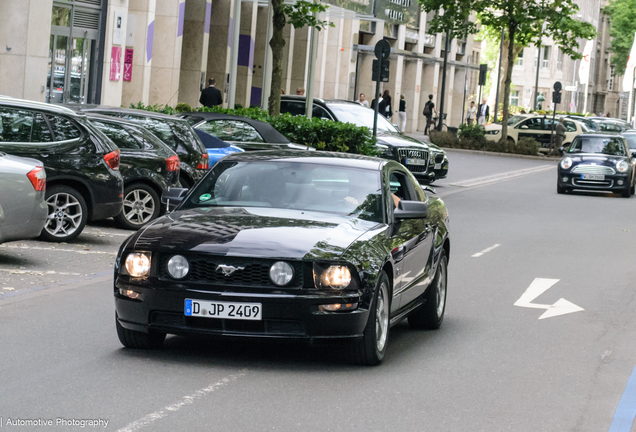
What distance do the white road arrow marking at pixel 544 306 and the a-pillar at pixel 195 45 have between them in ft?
88.3

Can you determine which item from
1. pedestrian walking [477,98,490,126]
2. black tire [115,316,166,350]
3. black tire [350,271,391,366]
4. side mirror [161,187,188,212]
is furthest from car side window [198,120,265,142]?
pedestrian walking [477,98,490,126]

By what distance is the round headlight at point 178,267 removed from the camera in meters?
6.71

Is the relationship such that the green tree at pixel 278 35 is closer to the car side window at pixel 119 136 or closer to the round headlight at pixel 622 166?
the round headlight at pixel 622 166

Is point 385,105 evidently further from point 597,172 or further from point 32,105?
Result: point 32,105

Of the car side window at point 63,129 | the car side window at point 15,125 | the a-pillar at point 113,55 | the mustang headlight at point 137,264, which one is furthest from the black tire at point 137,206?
the a-pillar at point 113,55

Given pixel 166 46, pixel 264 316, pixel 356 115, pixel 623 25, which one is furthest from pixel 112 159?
pixel 623 25

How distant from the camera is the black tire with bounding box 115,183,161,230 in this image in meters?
14.9

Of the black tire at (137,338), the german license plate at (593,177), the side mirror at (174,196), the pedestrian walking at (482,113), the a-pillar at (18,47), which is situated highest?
the pedestrian walking at (482,113)

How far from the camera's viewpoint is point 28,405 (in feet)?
18.8

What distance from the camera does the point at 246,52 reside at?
139 ft

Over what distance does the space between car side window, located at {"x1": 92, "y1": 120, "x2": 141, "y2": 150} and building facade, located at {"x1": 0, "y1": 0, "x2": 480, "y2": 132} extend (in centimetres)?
981

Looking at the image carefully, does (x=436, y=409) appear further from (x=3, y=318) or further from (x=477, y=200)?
(x=477, y=200)

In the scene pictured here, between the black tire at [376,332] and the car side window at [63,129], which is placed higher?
the car side window at [63,129]

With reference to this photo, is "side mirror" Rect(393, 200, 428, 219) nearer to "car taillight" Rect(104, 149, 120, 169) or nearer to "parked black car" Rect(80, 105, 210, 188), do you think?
"car taillight" Rect(104, 149, 120, 169)
